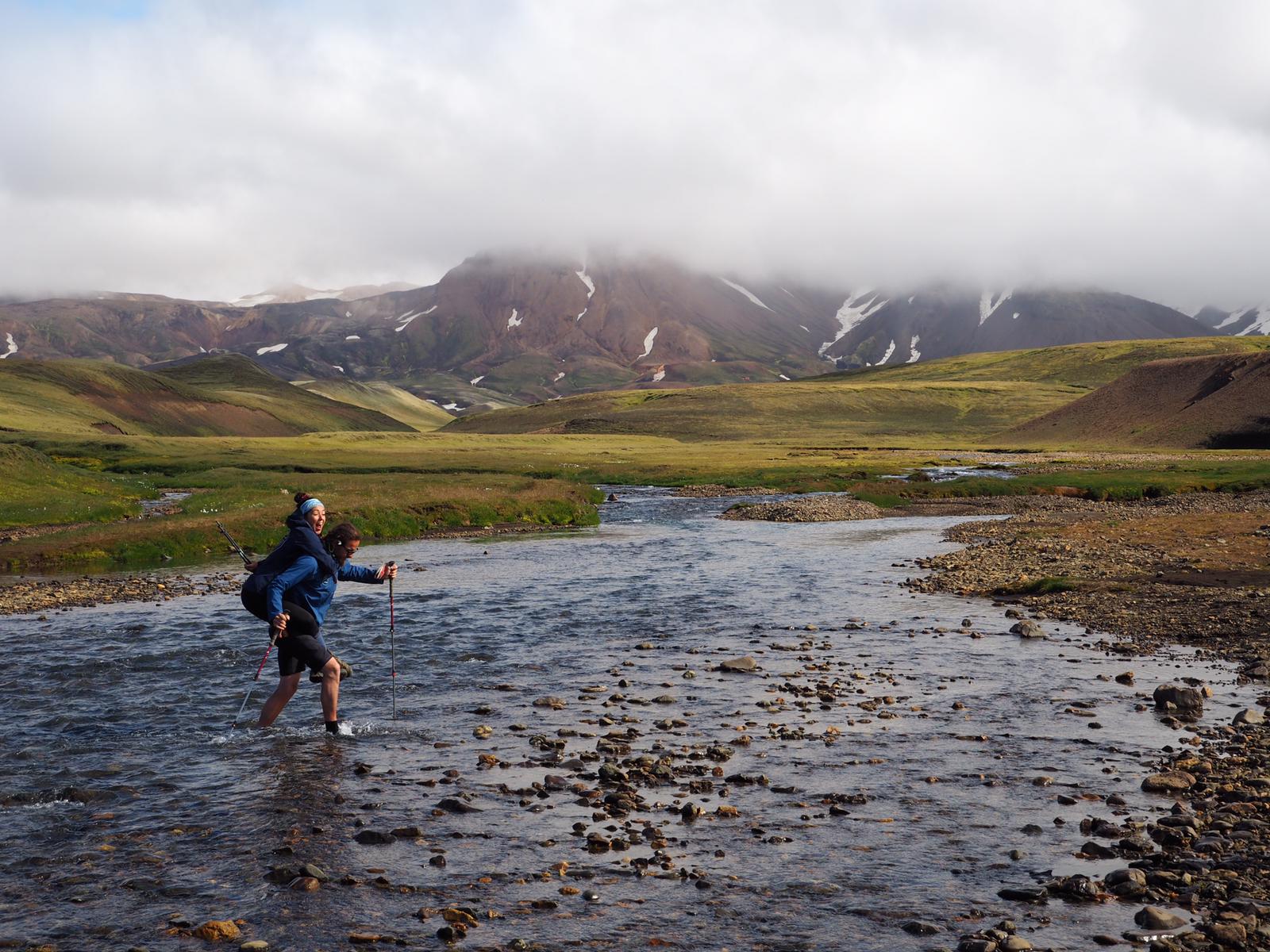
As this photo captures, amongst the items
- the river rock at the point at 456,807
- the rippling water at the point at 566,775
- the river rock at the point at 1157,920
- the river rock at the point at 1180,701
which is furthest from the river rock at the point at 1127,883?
the river rock at the point at 1180,701

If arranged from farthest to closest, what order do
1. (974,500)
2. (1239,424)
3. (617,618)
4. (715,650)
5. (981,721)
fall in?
(1239,424) → (974,500) → (617,618) → (715,650) → (981,721)

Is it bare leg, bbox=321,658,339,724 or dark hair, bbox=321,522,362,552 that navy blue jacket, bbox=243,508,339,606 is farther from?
bare leg, bbox=321,658,339,724

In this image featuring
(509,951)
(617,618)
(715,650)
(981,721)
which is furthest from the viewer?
(617,618)

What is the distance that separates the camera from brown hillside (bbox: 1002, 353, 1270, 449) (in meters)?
161

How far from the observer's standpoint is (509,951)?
11.4 meters

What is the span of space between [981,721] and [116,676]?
62.3 ft

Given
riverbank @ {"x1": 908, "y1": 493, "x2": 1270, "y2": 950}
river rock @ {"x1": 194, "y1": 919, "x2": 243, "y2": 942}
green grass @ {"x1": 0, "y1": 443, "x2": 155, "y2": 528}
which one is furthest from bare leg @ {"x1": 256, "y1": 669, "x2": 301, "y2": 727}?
green grass @ {"x1": 0, "y1": 443, "x2": 155, "y2": 528}

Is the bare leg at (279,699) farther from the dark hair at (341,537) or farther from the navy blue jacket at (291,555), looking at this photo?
the dark hair at (341,537)

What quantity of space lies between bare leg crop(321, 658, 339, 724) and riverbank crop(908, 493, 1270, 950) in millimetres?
12010

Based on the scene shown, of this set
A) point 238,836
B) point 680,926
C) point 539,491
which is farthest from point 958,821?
point 539,491

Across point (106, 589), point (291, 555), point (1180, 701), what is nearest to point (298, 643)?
point (291, 555)

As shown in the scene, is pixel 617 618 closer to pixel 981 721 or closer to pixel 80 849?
pixel 981 721

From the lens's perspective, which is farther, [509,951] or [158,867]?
[158,867]

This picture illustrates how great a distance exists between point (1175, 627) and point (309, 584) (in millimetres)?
23367
